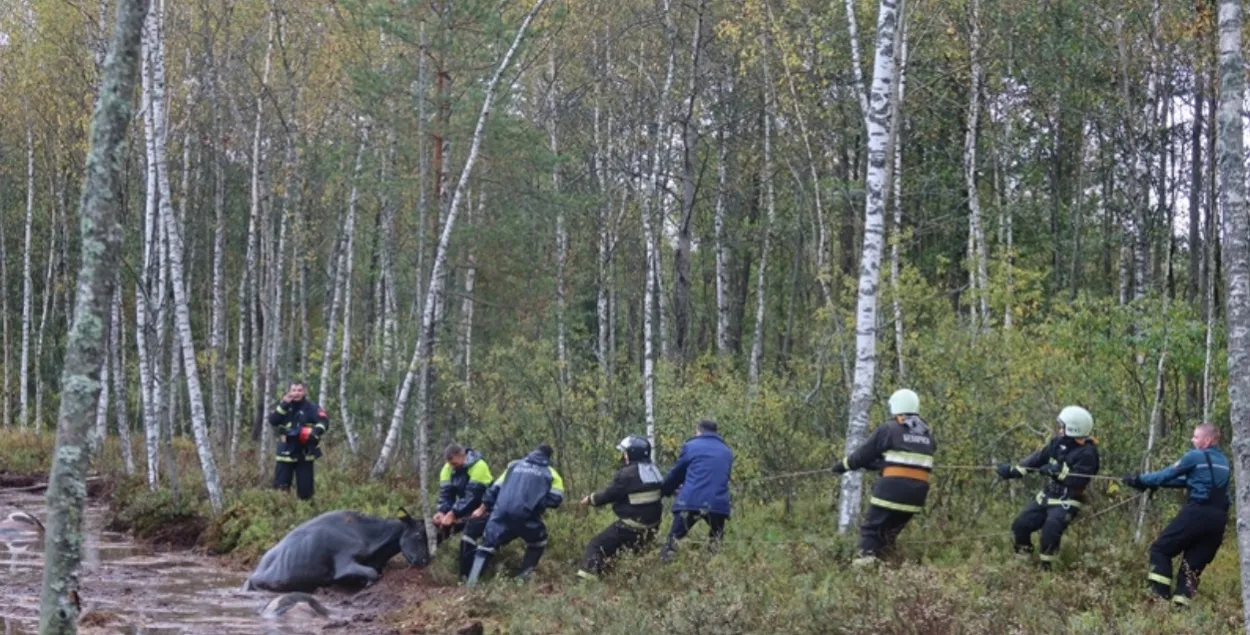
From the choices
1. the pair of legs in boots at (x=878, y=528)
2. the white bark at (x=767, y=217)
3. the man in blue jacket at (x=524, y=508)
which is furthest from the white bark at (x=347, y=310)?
the pair of legs in boots at (x=878, y=528)

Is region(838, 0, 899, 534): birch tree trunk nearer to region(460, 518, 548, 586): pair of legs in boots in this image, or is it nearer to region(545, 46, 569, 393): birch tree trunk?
region(460, 518, 548, 586): pair of legs in boots

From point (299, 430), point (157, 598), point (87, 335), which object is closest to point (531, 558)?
point (157, 598)

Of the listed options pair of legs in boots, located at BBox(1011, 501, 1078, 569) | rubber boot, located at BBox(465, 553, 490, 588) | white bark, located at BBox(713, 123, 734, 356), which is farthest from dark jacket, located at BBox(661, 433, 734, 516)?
white bark, located at BBox(713, 123, 734, 356)

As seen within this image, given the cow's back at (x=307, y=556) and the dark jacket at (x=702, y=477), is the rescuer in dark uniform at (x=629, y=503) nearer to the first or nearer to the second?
the dark jacket at (x=702, y=477)

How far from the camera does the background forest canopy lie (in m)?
15.6

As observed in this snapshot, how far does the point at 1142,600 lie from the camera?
1081cm

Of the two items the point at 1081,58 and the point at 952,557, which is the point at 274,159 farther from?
the point at 952,557

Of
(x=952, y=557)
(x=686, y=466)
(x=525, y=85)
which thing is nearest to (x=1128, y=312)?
(x=952, y=557)

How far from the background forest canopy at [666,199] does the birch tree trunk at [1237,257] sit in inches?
154

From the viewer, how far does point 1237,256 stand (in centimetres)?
893

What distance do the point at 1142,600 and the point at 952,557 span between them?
1.87 metres

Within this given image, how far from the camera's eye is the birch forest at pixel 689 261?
1077cm

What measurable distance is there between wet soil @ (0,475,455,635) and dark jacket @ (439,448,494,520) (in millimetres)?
833

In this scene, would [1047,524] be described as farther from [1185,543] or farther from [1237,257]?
[1237,257]
